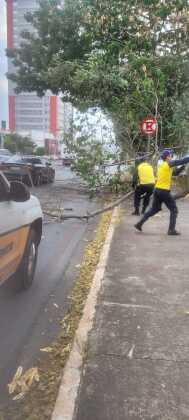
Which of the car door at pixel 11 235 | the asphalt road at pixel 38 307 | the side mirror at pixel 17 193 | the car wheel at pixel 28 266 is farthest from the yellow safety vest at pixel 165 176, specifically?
the side mirror at pixel 17 193

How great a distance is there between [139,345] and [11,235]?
1657mm

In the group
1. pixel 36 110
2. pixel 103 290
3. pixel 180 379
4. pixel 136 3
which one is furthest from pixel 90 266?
pixel 36 110

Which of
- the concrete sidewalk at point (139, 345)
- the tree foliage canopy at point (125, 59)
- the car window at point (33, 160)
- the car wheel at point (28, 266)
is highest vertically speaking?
the tree foliage canopy at point (125, 59)

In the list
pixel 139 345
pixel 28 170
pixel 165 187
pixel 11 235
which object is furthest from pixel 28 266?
pixel 28 170

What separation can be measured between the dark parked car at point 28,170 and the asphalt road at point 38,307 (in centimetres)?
1001

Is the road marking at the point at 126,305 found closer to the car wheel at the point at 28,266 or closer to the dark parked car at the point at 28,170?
the car wheel at the point at 28,266

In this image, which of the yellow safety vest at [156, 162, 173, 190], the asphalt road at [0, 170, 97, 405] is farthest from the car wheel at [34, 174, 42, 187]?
the yellow safety vest at [156, 162, 173, 190]

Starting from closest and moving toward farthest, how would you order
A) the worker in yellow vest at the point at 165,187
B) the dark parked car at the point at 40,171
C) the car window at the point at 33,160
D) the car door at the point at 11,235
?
the car door at the point at 11,235, the worker in yellow vest at the point at 165,187, the dark parked car at the point at 40,171, the car window at the point at 33,160

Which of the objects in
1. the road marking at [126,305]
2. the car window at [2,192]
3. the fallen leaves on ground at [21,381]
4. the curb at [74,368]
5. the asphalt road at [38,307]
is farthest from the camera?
the road marking at [126,305]

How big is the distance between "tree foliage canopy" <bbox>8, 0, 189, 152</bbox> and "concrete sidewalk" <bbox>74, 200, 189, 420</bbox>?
11.0m

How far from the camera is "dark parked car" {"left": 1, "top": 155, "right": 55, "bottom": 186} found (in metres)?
19.1

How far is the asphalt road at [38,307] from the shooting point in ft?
12.5

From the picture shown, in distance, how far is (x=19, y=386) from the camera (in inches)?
131

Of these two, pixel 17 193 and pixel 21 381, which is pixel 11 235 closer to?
pixel 17 193
